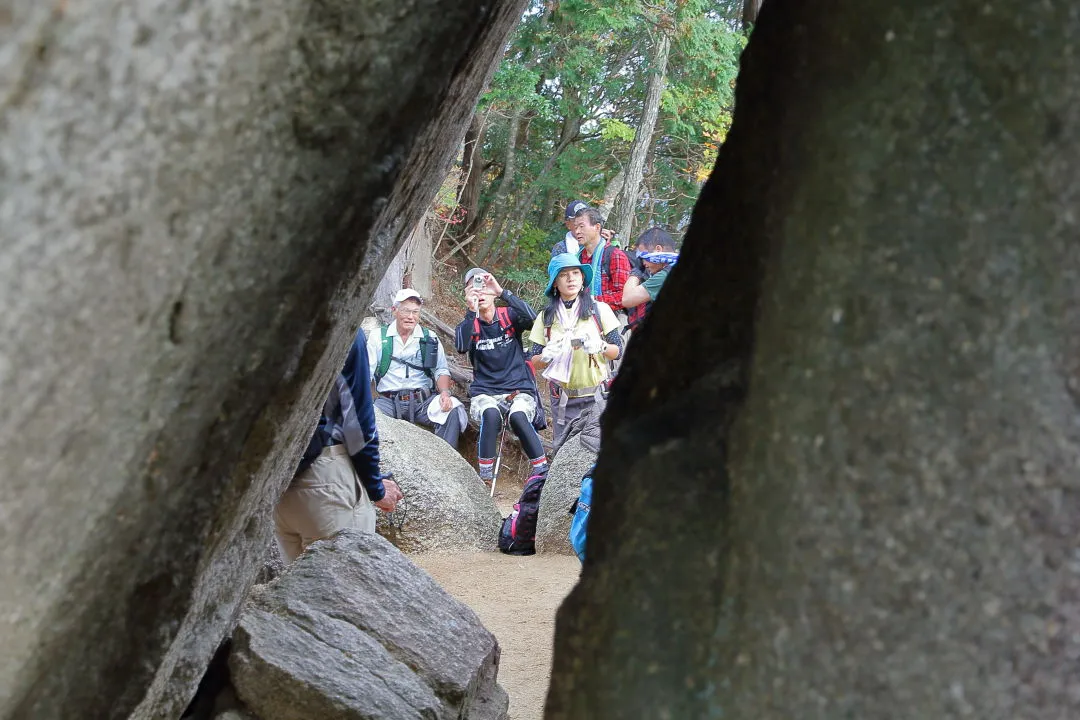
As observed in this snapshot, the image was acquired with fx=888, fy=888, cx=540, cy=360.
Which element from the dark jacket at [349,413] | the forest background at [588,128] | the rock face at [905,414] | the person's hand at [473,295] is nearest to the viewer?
the rock face at [905,414]

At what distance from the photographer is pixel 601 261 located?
6.48 meters

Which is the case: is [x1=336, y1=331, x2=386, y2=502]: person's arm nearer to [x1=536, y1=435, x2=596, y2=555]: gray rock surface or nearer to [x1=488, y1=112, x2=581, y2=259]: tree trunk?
[x1=536, y1=435, x2=596, y2=555]: gray rock surface

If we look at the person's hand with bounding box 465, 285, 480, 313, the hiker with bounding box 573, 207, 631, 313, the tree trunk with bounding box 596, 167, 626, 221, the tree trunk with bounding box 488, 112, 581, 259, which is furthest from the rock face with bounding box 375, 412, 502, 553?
the tree trunk with bounding box 488, 112, 581, 259

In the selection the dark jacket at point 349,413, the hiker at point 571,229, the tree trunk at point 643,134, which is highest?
the tree trunk at point 643,134

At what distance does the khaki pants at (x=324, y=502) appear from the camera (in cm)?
354

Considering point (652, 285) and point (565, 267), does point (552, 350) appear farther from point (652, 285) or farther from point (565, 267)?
point (652, 285)

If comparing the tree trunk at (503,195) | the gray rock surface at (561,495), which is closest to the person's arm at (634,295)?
the gray rock surface at (561,495)

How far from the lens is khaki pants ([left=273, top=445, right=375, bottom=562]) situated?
3.54 meters

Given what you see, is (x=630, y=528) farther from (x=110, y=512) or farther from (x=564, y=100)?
(x=564, y=100)

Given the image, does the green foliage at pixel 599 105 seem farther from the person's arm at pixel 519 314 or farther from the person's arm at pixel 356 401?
the person's arm at pixel 356 401

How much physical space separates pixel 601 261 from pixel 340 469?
3351 millimetres

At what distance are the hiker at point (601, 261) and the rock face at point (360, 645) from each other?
3.14 meters

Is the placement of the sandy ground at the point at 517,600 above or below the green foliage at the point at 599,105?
below

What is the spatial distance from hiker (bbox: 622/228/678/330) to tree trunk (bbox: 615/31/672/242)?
24.4 feet
